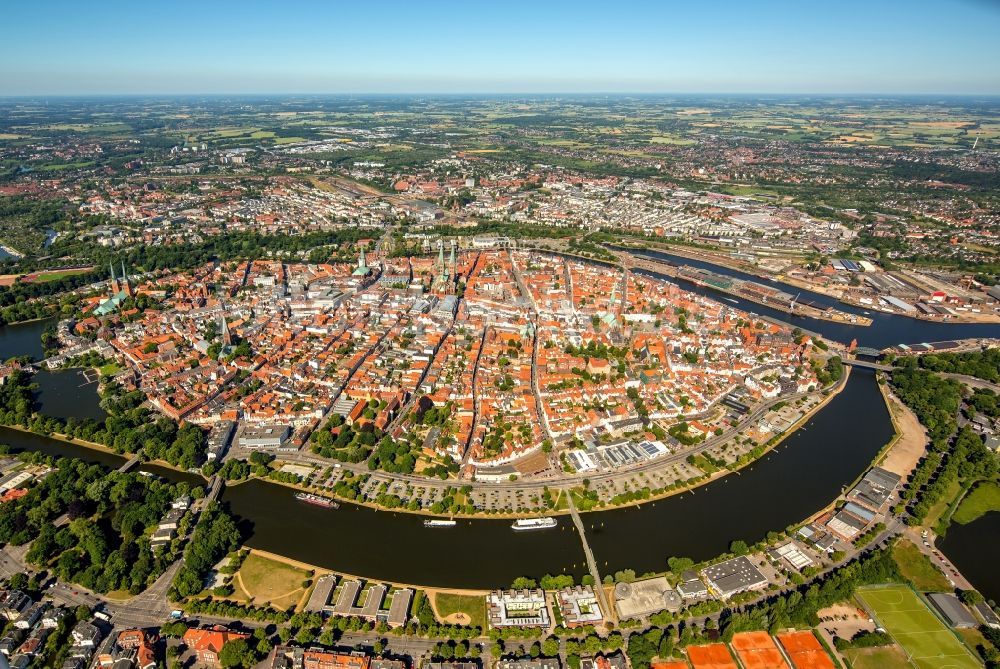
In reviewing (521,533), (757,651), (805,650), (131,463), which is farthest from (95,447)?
(805,650)

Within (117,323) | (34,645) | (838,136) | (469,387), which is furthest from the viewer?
(838,136)

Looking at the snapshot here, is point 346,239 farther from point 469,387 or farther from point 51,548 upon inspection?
point 51,548

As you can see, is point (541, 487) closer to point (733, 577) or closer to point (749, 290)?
point (733, 577)

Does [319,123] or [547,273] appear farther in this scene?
[319,123]

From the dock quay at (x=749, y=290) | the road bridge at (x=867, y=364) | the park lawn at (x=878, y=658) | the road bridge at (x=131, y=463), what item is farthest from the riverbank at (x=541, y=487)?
the dock quay at (x=749, y=290)

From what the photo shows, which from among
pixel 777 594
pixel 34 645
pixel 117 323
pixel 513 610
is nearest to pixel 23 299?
pixel 117 323

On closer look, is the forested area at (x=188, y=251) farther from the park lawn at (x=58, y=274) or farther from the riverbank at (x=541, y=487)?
the riverbank at (x=541, y=487)

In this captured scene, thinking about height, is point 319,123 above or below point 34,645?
above
